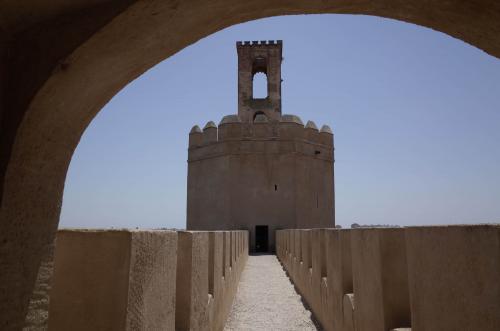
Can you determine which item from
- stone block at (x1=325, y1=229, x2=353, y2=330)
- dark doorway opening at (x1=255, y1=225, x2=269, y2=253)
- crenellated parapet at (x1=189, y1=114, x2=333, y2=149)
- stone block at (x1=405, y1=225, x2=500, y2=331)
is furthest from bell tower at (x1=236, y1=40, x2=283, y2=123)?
stone block at (x1=405, y1=225, x2=500, y2=331)

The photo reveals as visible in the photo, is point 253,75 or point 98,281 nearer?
point 98,281

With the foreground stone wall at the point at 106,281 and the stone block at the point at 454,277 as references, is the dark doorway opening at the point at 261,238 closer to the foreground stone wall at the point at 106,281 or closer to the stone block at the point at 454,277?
the stone block at the point at 454,277

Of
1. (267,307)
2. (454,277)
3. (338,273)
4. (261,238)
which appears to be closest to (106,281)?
(454,277)

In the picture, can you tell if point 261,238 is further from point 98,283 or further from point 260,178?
point 98,283

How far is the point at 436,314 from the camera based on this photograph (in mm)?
1710

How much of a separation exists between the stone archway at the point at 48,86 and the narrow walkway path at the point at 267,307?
14.3 feet

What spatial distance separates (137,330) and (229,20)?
1515 millimetres

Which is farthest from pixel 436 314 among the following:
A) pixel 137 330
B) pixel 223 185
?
pixel 223 185

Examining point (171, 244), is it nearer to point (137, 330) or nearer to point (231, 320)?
point (137, 330)

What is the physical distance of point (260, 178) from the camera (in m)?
20.4

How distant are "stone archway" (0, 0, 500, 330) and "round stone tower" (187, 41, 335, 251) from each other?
18128 mm

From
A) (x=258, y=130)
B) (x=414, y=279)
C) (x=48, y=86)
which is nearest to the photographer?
(x=48, y=86)

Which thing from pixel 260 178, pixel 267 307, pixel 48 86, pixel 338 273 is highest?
pixel 260 178

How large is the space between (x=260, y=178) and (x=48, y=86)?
749 inches
